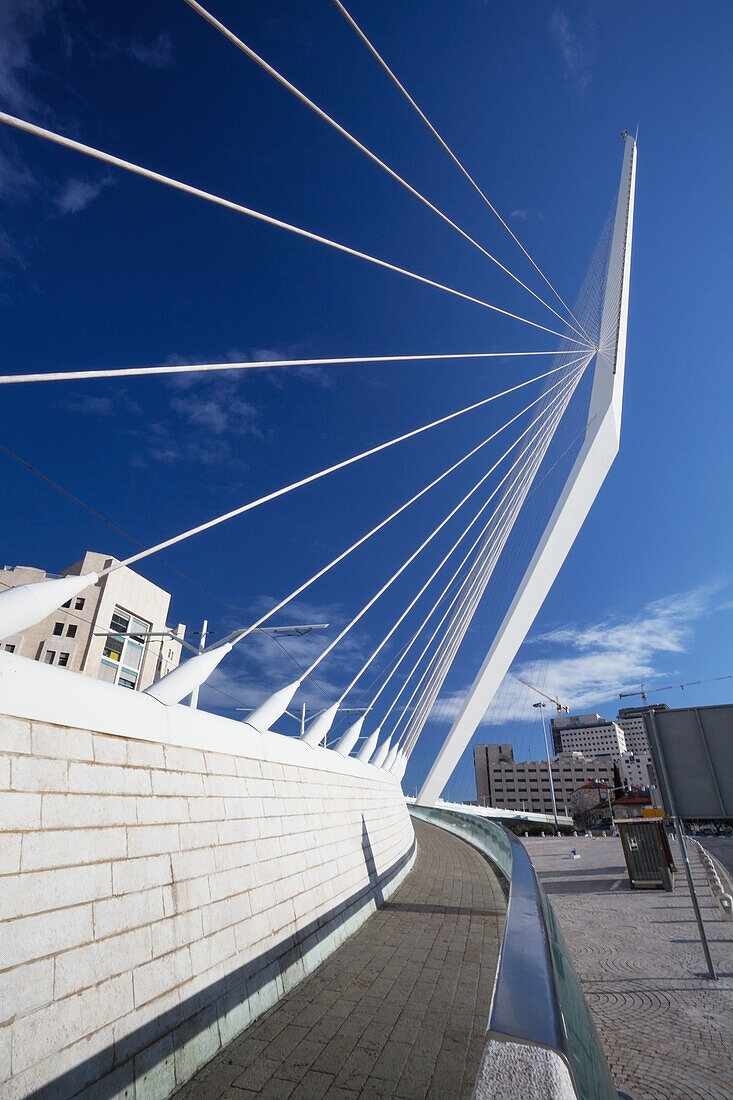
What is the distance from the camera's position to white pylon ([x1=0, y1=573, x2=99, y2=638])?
147 inches

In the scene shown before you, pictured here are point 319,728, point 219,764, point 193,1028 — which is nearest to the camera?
point 193,1028

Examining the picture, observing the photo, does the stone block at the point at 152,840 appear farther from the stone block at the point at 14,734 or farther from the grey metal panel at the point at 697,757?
the grey metal panel at the point at 697,757

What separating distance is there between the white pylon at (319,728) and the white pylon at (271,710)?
1.49m

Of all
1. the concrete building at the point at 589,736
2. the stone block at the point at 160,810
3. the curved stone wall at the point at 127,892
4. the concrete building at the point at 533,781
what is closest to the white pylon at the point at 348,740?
the curved stone wall at the point at 127,892

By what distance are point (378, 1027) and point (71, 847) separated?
3.11 metres

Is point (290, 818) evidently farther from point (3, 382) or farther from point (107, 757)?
point (3, 382)

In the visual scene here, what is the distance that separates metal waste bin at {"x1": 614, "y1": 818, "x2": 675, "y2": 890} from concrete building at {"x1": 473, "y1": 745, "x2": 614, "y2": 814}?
107 meters

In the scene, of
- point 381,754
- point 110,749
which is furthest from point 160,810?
point 381,754

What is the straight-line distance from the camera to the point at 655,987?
6.31m

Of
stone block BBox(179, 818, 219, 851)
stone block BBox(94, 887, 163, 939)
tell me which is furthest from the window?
stone block BBox(94, 887, 163, 939)

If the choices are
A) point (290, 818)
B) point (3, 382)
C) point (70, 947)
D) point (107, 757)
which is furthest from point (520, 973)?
point (290, 818)

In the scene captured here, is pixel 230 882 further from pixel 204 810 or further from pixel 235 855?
pixel 204 810

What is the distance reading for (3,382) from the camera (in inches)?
151

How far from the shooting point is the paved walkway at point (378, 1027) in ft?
12.7
